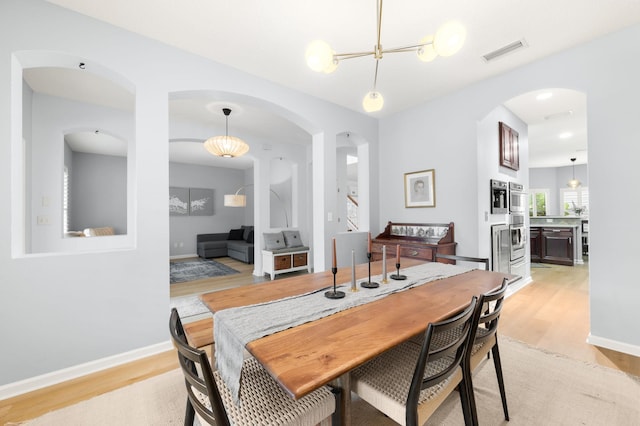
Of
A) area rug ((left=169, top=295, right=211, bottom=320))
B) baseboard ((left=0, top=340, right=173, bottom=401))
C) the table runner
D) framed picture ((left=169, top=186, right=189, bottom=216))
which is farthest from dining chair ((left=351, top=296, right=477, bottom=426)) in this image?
framed picture ((left=169, top=186, right=189, bottom=216))

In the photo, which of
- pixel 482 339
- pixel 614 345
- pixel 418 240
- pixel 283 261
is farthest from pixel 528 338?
pixel 283 261

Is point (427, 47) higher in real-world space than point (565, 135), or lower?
lower

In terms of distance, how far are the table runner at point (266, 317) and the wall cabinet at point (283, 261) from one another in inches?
135

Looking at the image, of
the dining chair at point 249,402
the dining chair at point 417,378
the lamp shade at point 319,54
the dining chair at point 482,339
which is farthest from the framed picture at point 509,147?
the dining chair at point 249,402

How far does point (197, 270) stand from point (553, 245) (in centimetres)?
781

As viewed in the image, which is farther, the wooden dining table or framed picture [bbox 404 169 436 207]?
framed picture [bbox 404 169 436 207]

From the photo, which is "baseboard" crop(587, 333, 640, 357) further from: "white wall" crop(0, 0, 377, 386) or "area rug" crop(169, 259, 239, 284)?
"area rug" crop(169, 259, 239, 284)

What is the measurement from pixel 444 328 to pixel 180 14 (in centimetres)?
275

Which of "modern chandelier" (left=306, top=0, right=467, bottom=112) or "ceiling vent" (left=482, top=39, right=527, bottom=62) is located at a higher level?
"ceiling vent" (left=482, top=39, right=527, bottom=62)

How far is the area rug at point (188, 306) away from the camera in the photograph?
3.23 metres

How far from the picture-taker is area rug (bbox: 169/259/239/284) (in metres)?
5.18

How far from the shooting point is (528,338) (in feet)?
8.39

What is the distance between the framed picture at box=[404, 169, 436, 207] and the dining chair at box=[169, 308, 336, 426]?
10.3 feet

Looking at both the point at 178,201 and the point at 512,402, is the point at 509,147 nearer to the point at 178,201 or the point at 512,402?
the point at 512,402
